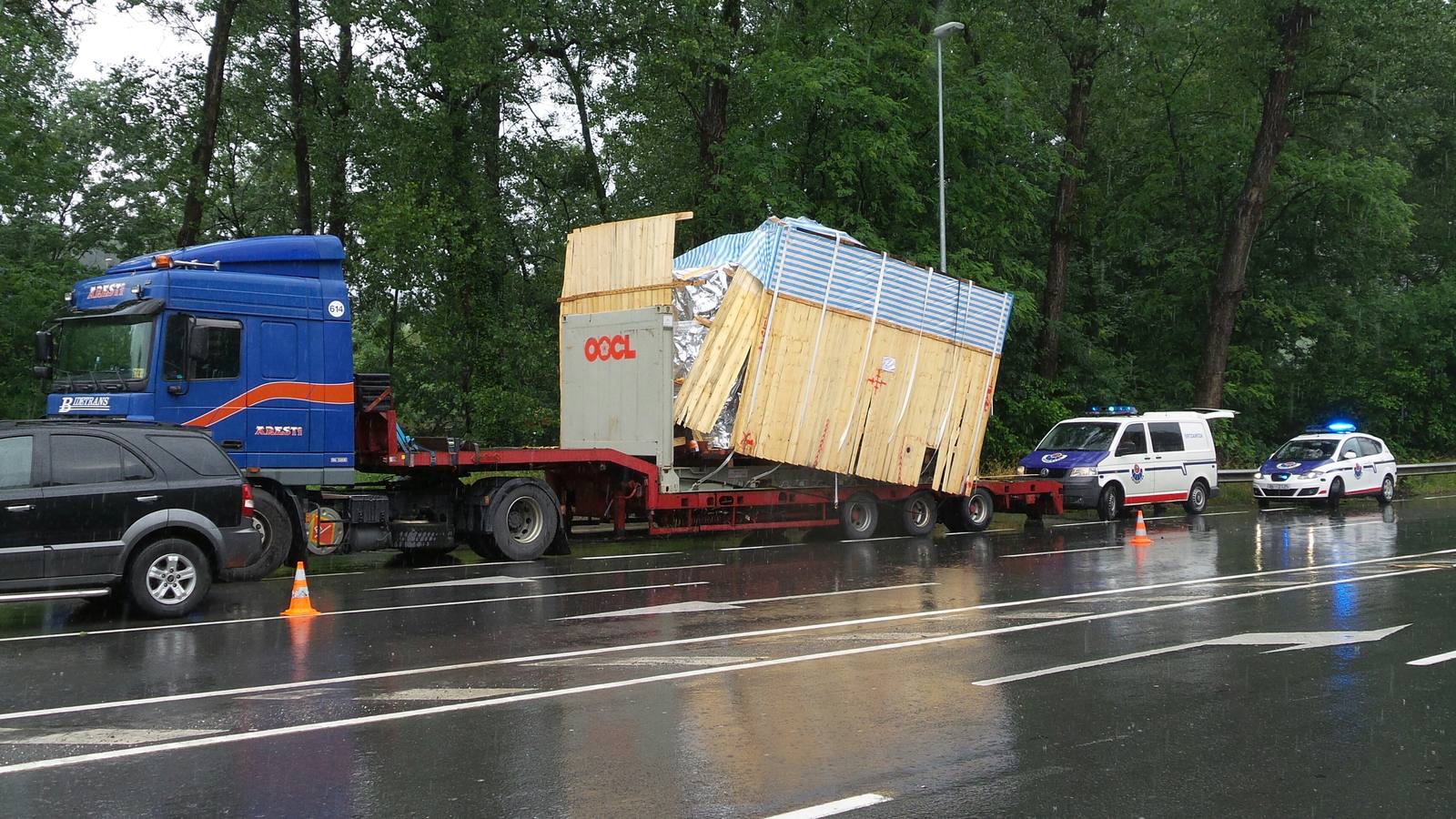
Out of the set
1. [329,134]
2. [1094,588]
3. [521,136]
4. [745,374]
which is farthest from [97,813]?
[521,136]

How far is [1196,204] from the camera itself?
124 ft

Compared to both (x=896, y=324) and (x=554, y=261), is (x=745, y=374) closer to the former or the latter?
(x=896, y=324)

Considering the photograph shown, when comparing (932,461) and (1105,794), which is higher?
(932,461)

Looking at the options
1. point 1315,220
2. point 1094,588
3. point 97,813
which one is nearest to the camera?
point 97,813

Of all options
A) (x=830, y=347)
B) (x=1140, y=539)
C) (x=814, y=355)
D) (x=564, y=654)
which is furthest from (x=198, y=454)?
(x=1140, y=539)

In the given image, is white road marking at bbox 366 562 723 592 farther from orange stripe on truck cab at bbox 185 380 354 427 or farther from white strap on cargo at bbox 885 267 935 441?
white strap on cargo at bbox 885 267 935 441

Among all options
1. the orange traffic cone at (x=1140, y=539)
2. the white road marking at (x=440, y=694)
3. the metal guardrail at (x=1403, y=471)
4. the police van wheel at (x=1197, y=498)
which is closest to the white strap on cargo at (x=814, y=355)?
the orange traffic cone at (x=1140, y=539)

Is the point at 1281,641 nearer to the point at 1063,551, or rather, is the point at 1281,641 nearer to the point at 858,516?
the point at 1063,551

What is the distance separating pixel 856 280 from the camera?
60.2 ft

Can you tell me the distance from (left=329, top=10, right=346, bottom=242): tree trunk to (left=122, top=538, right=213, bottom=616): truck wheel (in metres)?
17.6

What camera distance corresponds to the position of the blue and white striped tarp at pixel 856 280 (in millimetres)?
17500

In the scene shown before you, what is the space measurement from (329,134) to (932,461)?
611 inches

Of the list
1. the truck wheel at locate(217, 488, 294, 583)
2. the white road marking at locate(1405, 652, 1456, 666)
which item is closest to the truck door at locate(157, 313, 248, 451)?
the truck wheel at locate(217, 488, 294, 583)

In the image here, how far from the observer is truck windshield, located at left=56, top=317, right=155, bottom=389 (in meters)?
13.3
